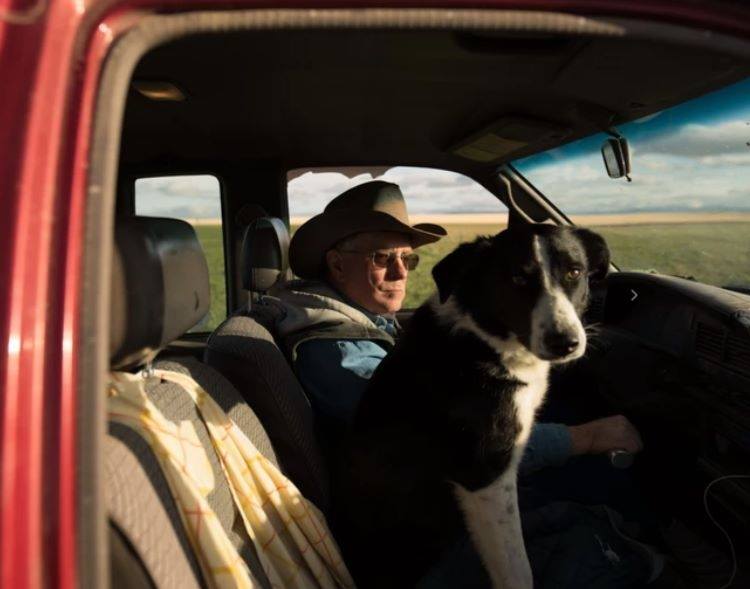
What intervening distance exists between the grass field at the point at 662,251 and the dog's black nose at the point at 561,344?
578 millimetres

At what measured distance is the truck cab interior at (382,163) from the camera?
1051 millimetres

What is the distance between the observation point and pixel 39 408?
2.69 ft

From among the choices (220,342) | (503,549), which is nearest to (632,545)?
(503,549)

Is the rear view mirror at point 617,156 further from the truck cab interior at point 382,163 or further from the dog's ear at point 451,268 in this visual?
the dog's ear at point 451,268

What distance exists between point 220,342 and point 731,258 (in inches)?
98.5

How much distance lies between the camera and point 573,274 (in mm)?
2594

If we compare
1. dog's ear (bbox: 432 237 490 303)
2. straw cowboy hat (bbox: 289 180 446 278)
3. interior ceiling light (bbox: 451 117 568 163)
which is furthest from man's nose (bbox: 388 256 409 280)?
interior ceiling light (bbox: 451 117 568 163)

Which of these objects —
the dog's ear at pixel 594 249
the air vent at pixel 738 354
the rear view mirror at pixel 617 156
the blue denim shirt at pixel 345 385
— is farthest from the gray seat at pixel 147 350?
the rear view mirror at pixel 617 156

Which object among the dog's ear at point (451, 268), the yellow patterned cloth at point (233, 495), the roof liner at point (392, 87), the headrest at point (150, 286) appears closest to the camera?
the headrest at point (150, 286)

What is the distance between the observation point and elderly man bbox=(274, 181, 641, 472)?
2.37 meters

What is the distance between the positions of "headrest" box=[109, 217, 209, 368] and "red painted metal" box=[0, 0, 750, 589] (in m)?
0.17

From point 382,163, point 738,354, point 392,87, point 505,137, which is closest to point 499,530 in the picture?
point 738,354

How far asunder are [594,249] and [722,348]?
2.23ft

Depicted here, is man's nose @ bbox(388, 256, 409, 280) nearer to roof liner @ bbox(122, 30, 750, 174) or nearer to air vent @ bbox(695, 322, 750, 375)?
roof liner @ bbox(122, 30, 750, 174)
